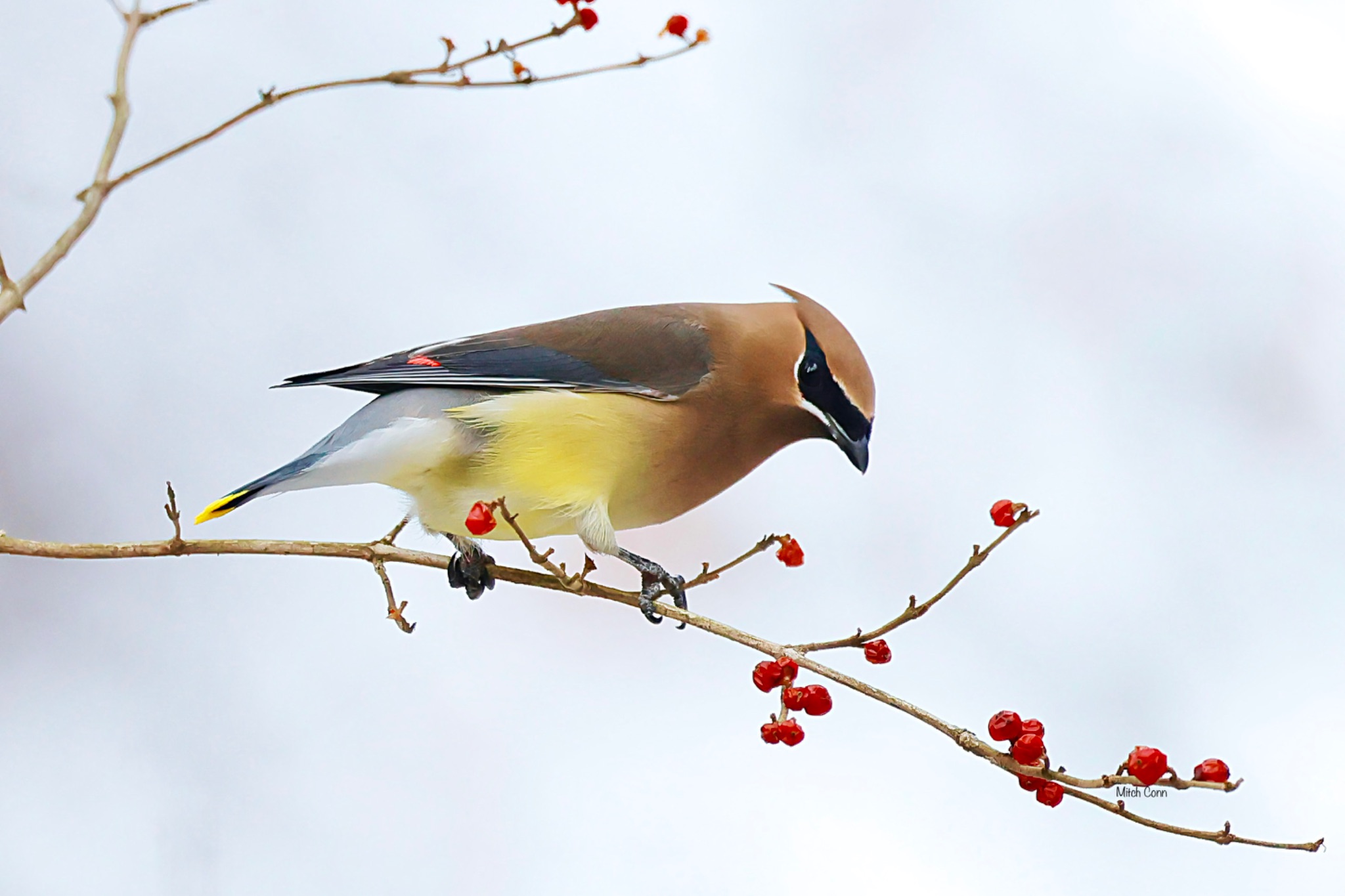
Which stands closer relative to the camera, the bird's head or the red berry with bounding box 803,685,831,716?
the red berry with bounding box 803,685,831,716

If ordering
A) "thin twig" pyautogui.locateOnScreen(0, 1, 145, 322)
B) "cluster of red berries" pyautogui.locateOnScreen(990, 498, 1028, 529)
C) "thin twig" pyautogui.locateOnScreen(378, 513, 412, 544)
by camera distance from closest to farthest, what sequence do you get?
"thin twig" pyautogui.locateOnScreen(0, 1, 145, 322) → "cluster of red berries" pyautogui.locateOnScreen(990, 498, 1028, 529) → "thin twig" pyautogui.locateOnScreen(378, 513, 412, 544)

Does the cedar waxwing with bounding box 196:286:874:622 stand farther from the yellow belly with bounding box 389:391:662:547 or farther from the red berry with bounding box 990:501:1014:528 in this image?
the red berry with bounding box 990:501:1014:528

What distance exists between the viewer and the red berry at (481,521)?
1259 millimetres

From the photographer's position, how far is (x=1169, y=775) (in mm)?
1066

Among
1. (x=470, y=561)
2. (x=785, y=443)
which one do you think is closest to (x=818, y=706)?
(x=785, y=443)

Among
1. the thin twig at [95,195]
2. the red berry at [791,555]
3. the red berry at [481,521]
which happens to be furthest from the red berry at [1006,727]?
the thin twig at [95,195]

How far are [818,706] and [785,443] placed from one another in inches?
13.4

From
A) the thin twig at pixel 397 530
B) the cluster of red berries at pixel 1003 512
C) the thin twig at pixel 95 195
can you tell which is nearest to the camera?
the thin twig at pixel 95 195

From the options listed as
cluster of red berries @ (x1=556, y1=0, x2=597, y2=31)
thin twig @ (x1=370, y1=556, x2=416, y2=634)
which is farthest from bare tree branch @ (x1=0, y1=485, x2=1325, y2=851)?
cluster of red berries @ (x1=556, y1=0, x2=597, y2=31)

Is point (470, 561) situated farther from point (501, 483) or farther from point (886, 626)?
point (886, 626)

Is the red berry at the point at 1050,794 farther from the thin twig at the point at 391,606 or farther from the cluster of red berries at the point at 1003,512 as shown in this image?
the thin twig at the point at 391,606

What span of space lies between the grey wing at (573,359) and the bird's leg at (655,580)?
0.20 meters

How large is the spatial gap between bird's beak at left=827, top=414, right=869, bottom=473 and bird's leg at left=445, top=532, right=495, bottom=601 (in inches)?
17.5

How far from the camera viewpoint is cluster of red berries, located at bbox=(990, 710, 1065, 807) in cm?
112
